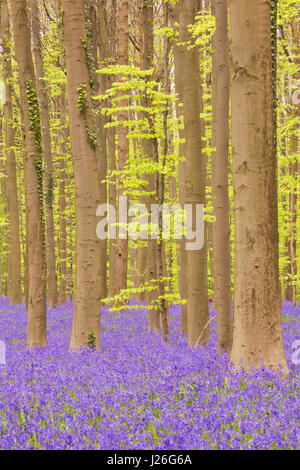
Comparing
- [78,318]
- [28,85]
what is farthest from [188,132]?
[78,318]

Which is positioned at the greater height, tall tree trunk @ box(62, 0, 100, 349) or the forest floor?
tall tree trunk @ box(62, 0, 100, 349)

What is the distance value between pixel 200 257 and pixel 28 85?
18.1 ft

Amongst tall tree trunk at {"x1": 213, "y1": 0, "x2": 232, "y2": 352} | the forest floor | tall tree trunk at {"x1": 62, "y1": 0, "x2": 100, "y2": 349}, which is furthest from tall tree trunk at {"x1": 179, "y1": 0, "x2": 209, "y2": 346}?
the forest floor

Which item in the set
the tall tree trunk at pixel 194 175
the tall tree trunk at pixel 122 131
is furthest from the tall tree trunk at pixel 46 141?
the tall tree trunk at pixel 194 175

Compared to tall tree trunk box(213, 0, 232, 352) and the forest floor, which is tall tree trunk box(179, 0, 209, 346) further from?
the forest floor

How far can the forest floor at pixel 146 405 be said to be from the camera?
4027 millimetres

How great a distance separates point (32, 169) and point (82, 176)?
1.57 meters

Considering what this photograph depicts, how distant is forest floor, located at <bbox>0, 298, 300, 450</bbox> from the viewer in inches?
159

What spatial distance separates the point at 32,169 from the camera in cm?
1091

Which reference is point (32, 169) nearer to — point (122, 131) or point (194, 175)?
point (194, 175)

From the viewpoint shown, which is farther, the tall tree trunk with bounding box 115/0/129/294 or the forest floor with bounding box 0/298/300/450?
the tall tree trunk with bounding box 115/0/129/294

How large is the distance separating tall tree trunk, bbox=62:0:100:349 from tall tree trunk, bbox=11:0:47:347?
129cm

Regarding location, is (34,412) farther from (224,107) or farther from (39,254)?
(224,107)

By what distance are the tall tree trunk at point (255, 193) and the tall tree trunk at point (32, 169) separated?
6.07 metres
